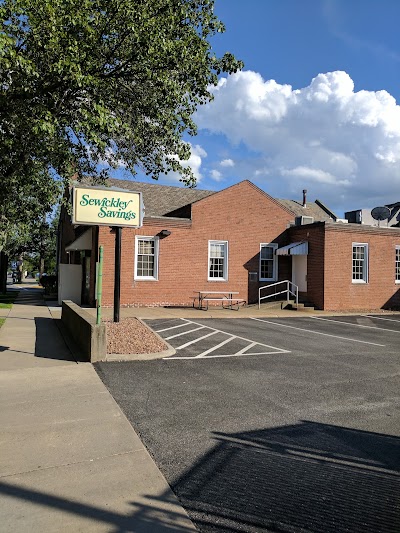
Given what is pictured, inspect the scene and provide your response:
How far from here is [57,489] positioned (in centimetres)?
332

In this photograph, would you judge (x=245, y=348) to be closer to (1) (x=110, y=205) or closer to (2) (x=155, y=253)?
(1) (x=110, y=205)

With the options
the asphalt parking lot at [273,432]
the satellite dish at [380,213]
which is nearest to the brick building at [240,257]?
the satellite dish at [380,213]

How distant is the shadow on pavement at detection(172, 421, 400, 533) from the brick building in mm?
15456

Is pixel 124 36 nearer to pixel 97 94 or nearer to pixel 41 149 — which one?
pixel 97 94

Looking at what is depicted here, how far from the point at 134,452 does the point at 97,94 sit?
8.87m

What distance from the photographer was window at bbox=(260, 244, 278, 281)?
22406 mm

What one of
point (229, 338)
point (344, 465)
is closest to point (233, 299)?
point (229, 338)

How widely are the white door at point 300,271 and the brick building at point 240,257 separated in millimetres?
55

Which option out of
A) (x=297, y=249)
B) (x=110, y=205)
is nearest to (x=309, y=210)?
(x=297, y=249)

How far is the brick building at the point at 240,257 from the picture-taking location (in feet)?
64.3

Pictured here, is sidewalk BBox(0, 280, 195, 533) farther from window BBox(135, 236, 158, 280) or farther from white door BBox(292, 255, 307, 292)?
white door BBox(292, 255, 307, 292)

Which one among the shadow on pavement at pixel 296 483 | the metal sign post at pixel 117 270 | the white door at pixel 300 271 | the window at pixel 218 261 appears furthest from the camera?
the white door at pixel 300 271

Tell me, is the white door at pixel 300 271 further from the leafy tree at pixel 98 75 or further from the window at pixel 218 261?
the leafy tree at pixel 98 75

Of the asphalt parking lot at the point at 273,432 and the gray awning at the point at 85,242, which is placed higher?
the gray awning at the point at 85,242
